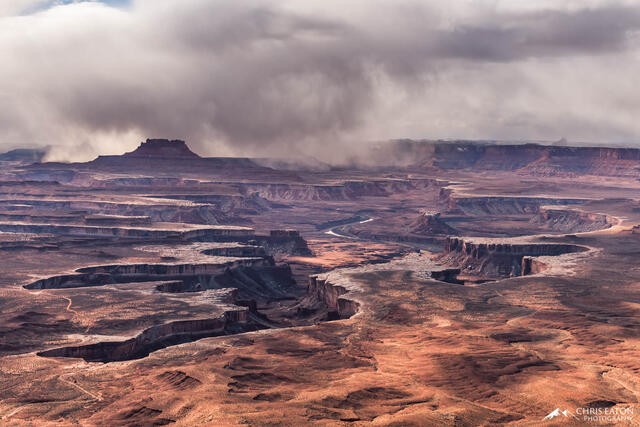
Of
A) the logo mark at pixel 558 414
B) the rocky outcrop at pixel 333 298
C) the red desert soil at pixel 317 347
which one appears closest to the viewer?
the logo mark at pixel 558 414

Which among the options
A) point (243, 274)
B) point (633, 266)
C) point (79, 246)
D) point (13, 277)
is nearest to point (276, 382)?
point (13, 277)

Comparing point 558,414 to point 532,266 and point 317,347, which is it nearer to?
point 317,347

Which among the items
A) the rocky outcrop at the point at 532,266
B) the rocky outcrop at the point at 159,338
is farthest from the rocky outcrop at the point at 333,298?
the rocky outcrop at the point at 532,266

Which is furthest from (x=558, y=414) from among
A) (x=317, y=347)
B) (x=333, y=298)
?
(x=333, y=298)

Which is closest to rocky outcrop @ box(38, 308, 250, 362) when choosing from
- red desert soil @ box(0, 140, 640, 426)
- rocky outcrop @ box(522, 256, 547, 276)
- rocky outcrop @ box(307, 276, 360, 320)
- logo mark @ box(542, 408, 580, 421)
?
red desert soil @ box(0, 140, 640, 426)

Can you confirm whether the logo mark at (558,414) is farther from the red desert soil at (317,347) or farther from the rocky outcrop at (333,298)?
the rocky outcrop at (333,298)
